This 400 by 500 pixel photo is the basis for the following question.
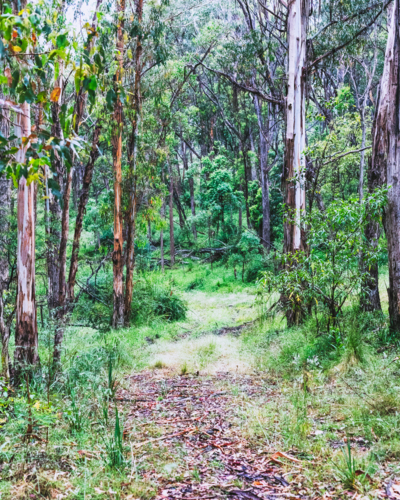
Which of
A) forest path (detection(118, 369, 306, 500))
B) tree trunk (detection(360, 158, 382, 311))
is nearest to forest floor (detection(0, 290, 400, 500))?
forest path (detection(118, 369, 306, 500))

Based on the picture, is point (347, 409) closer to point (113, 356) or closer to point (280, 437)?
point (280, 437)

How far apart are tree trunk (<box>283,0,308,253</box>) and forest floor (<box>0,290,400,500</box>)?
360 centimetres

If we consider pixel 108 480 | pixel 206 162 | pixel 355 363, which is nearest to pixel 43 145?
pixel 108 480

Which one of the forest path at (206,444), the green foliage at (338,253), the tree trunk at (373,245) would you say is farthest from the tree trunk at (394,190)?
the forest path at (206,444)

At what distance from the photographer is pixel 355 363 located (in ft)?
14.9

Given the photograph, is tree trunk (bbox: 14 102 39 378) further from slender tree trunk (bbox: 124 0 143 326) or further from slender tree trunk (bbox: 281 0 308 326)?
slender tree trunk (bbox: 124 0 143 326)

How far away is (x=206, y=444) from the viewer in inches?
123

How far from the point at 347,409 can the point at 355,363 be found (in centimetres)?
123

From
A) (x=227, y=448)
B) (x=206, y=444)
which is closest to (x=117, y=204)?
(x=206, y=444)

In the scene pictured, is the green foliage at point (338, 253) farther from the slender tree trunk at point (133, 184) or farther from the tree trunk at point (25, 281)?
the slender tree trunk at point (133, 184)

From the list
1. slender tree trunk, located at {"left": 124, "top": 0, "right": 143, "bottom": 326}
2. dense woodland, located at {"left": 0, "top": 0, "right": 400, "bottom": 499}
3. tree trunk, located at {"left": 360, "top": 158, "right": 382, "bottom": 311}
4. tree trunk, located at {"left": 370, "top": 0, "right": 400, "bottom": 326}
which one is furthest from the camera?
slender tree trunk, located at {"left": 124, "top": 0, "right": 143, "bottom": 326}

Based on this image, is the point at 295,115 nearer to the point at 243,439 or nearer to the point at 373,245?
the point at 373,245

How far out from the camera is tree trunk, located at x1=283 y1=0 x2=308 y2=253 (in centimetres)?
781

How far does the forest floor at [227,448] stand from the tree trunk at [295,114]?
3.60 m
